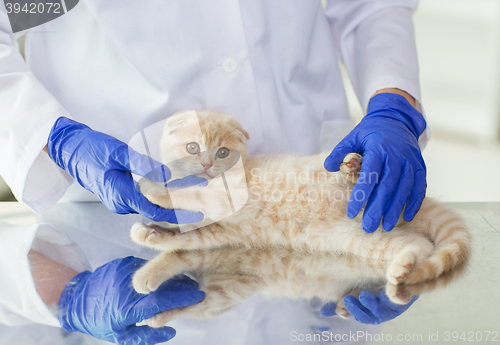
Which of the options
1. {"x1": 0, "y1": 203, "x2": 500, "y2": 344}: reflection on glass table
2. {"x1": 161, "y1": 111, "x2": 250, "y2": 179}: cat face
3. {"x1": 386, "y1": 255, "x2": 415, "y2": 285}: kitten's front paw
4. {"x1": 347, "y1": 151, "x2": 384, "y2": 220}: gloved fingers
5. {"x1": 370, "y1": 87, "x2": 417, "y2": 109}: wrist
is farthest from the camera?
{"x1": 370, "y1": 87, "x2": 417, "y2": 109}: wrist

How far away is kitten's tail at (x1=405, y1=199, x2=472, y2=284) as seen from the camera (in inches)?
33.5

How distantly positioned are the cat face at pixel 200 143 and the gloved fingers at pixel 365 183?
1.21 feet

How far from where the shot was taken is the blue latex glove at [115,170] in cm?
105

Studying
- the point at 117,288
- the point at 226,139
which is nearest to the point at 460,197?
the point at 226,139

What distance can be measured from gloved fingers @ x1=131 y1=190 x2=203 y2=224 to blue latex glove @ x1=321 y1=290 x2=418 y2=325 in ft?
1.46

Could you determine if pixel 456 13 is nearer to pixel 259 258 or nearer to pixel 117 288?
pixel 259 258

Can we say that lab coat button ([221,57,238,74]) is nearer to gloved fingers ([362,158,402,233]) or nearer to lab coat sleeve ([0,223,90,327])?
gloved fingers ([362,158,402,233])

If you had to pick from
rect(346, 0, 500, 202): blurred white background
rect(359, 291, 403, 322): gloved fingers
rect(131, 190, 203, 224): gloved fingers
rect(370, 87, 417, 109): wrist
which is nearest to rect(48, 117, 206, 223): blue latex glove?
rect(131, 190, 203, 224): gloved fingers

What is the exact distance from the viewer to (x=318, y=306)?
2.60 feet

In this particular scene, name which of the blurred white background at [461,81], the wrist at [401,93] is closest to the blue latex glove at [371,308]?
the wrist at [401,93]

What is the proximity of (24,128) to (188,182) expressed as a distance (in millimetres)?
546

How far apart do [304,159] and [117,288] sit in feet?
2.22

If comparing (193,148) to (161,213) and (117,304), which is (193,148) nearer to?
(161,213)

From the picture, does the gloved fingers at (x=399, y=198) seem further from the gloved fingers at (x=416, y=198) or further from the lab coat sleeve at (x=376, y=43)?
the lab coat sleeve at (x=376, y=43)
